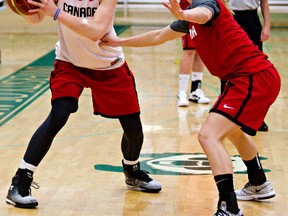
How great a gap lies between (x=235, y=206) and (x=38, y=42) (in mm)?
10199

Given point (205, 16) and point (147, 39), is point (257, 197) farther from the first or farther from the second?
point (205, 16)

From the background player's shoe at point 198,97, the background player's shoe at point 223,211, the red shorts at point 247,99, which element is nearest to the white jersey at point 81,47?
the red shorts at point 247,99

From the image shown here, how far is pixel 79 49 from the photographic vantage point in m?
4.93

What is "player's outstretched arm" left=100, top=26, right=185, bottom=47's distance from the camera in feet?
16.0

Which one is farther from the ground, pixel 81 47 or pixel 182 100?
pixel 81 47

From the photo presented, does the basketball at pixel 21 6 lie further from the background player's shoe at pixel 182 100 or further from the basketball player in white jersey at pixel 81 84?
the background player's shoe at pixel 182 100

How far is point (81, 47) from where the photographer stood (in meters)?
4.92

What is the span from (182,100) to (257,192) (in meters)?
3.50

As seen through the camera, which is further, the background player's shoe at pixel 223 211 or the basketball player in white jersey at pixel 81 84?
the basketball player in white jersey at pixel 81 84

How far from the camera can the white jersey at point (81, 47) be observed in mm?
4805

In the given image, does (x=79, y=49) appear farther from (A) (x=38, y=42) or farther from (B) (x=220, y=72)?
(A) (x=38, y=42)

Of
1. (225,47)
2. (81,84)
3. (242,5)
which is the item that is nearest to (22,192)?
(81,84)

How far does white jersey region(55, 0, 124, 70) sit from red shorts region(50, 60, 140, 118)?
0.05 m

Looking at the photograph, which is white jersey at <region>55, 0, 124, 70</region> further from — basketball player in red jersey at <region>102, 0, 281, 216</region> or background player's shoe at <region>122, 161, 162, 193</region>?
background player's shoe at <region>122, 161, 162, 193</region>
